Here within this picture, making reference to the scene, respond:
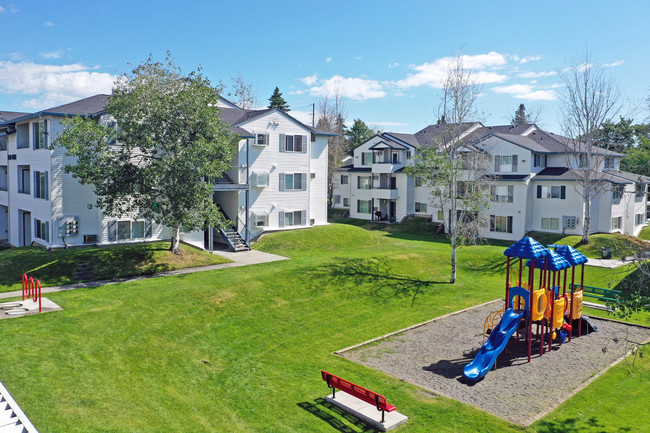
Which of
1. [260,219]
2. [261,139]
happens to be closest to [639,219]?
[260,219]

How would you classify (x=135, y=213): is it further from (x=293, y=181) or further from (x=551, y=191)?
(x=551, y=191)

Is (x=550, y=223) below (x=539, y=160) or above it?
below

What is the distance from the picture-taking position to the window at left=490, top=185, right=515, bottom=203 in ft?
158

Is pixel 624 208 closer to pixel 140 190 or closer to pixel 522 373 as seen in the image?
pixel 522 373

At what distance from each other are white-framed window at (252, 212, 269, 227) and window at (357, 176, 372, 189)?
21835 mm

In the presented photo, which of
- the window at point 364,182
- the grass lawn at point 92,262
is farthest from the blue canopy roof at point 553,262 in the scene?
the window at point 364,182

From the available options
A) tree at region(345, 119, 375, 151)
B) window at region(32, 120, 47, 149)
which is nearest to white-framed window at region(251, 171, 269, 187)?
window at region(32, 120, 47, 149)

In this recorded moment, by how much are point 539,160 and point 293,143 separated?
24.7m

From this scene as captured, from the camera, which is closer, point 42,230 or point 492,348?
point 492,348

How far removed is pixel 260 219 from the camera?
3934 centimetres

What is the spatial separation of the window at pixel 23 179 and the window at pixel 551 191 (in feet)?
140

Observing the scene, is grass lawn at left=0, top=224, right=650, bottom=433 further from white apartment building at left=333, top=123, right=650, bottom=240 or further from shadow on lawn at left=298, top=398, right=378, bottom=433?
white apartment building at left=333, top=123, right=650, bottom=240

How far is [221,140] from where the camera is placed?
27.8 meters

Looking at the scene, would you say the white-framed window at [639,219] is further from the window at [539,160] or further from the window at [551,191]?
the window at [539,160]
